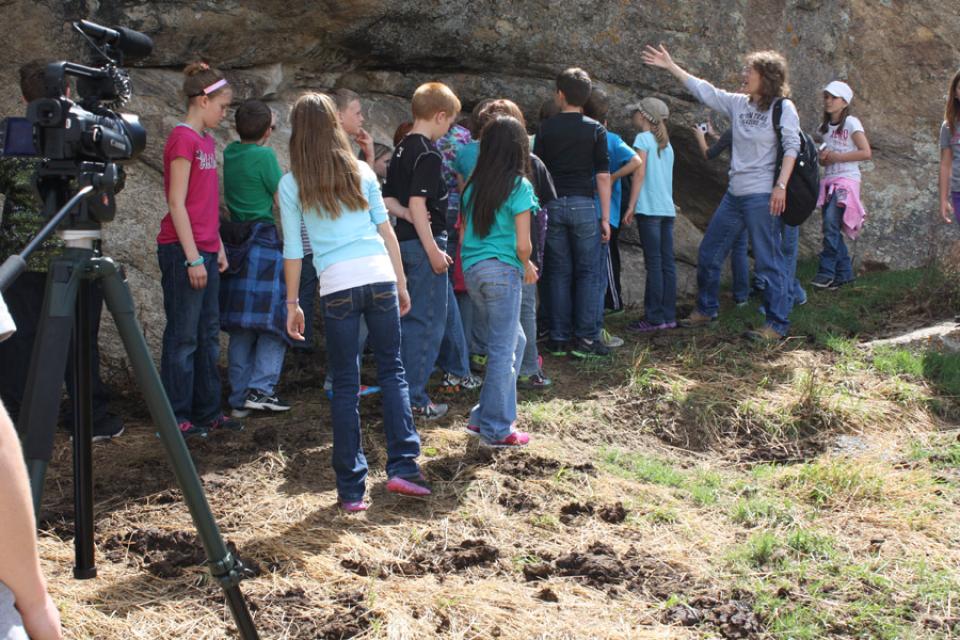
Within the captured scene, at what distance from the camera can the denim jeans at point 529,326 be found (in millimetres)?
5785

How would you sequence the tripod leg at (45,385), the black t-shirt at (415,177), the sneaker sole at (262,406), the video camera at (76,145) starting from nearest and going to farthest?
the tripod leg at (45,385) < the video camera at (76,145) < the black t-shirt at (415,177) < the sneaker sole at (262,406)

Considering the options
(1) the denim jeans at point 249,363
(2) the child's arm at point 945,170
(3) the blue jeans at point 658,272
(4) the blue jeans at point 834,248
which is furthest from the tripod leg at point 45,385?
(4) the blue jeans at point 834,248

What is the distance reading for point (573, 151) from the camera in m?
6.38

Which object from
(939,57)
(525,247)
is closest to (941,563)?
(525,247)

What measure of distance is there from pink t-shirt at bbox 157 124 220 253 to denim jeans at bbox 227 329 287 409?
61 centimetres

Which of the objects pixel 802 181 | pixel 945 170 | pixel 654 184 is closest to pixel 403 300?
pixel 654 184

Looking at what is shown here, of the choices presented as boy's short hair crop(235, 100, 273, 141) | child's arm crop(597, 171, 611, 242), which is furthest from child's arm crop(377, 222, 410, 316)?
child's arm crop(597, 171, 611, 242)

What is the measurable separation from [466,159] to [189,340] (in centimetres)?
192

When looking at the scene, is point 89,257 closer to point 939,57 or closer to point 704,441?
point 704,441

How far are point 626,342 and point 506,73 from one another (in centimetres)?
249

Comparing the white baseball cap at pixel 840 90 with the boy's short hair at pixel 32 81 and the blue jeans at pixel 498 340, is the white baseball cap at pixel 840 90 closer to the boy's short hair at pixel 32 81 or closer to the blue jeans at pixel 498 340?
the blue jeans at pixel 498 340

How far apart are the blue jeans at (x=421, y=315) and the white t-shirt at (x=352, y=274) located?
114 cm

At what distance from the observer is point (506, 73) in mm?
7973

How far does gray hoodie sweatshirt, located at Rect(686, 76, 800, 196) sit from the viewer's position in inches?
259
